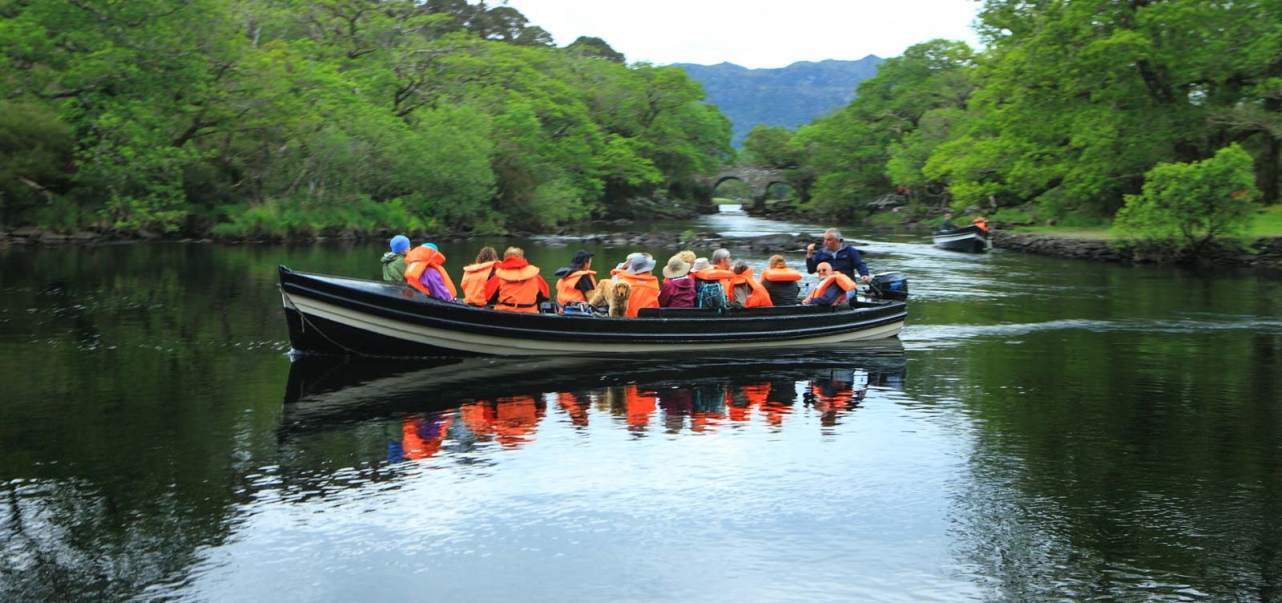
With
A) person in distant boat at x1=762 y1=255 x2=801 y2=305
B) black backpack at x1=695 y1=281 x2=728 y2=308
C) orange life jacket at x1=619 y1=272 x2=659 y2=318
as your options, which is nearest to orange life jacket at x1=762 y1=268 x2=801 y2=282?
person in distant boat at x1=762 y1=255 x2=801 y2=305

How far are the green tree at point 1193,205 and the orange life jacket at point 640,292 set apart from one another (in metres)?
23.5

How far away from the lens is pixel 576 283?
1792 centimetres

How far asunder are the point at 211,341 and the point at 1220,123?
3455cm

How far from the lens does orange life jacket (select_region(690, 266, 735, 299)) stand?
700 inches

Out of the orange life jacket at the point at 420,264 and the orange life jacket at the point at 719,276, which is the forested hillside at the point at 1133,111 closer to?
the orange life jacket at the point at 719,276

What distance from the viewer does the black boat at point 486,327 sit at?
51.5ft

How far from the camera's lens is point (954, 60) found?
240ft

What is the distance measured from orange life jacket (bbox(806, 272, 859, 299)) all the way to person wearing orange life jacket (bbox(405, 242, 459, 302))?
6.13 metres

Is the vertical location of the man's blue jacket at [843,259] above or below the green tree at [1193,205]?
below

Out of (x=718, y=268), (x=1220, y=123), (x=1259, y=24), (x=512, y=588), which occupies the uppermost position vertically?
(x=1259, y=24)

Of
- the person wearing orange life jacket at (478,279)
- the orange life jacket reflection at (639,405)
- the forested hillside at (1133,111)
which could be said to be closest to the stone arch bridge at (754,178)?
the forested hillside at (1133,111)

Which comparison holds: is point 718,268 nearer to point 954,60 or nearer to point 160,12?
point 160,12

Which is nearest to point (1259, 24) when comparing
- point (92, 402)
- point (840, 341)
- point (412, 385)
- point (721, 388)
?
point (840, 341)

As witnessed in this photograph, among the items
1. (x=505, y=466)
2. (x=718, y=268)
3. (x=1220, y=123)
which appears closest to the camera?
(x=505, y=466)
